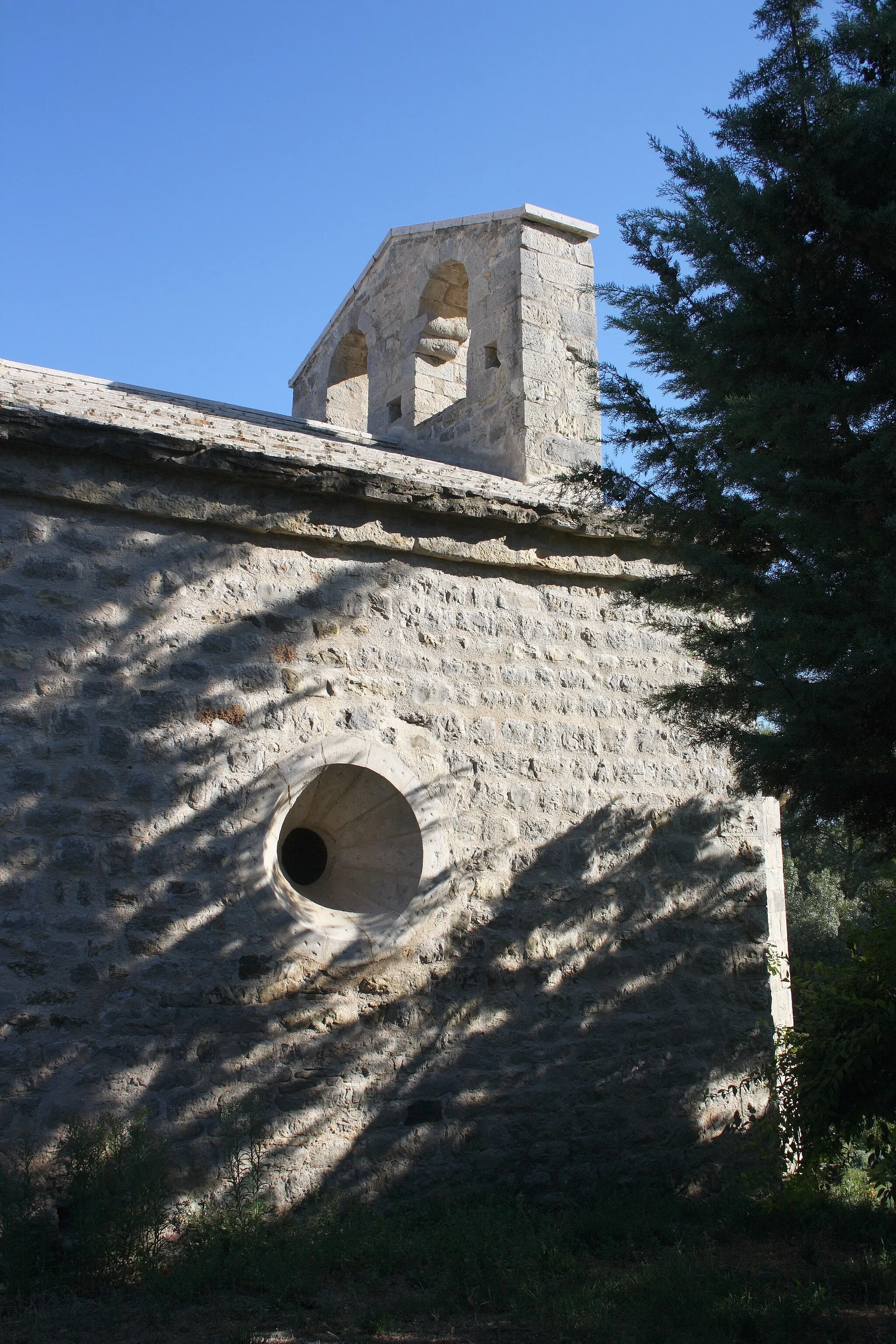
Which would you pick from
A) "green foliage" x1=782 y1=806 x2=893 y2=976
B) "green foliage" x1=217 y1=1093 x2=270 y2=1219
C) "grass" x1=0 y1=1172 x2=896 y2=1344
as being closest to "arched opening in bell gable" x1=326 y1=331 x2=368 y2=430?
"green foliage" x1=217 y1=1093 x2=270 y2=1219

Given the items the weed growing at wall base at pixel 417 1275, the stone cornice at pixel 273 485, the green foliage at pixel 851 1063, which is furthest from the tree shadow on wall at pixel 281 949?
the green foliage at pixel 851 1063

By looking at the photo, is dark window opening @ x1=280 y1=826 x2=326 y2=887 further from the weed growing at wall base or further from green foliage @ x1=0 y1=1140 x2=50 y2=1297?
green foliage @ x1=0 y1=1140 x2=50 y2=1297

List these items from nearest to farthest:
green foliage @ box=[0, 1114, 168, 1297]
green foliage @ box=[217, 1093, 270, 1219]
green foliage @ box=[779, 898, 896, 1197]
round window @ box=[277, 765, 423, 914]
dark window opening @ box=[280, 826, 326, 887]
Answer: green foliage @ box=[0, 1114, 168, 1297], green foliage @ box=[779, 898, 896, 1197], green foliage @ box=[217, 1093, 270, 1219], round window @ box=[277, 765, 423, 914], dark window opening @ box=[280, 826, 326, 887]

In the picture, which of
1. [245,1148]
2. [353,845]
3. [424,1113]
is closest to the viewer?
[245,1148]

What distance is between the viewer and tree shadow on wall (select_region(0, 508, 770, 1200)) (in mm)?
4480

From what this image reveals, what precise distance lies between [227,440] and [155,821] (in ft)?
6.60

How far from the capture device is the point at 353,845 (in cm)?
544

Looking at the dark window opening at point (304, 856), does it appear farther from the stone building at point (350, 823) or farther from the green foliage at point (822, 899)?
the green foliage at point (822, 899)

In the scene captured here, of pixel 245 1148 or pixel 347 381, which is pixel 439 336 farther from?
pixel 245 1148

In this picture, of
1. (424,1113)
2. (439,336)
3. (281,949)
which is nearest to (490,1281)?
(424,1113)

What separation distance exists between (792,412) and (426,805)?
250cm

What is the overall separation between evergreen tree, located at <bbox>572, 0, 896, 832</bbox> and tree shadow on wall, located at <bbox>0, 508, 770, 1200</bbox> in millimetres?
1495

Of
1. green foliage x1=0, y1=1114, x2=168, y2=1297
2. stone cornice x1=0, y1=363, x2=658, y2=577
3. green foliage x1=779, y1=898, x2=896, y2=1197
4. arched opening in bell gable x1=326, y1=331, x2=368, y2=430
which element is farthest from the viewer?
arched opening in bell gable x1=326, y1=331, x2=368, y2=430

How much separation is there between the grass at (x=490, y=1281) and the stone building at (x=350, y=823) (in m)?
0.35
